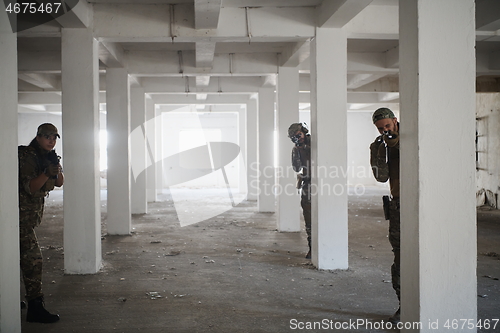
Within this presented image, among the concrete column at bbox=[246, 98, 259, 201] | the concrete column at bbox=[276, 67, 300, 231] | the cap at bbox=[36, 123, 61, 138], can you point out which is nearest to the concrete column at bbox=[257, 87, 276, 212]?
the concrete column at bbox=[246, 98, 259, 201]

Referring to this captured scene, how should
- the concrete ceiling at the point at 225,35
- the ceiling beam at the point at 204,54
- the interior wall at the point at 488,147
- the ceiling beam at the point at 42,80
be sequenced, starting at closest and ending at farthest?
the concrete ceiling at the point at 225,35 < the ceiling beam at the point at 204,54 < the ceiling beam at the point at 42,80 < the interior wall at the point at 488,147

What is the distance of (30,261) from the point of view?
136 inches

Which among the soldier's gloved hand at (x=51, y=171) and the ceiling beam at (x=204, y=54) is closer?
the soldier's gloved hand at (x=51, y=171)

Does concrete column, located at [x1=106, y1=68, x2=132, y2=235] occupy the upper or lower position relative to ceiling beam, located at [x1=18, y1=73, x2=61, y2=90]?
lower

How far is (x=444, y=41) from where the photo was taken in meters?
2.64

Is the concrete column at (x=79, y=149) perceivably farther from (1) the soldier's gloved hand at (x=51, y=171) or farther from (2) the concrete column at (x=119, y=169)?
(2) the concrete column at (x=119, y=169)

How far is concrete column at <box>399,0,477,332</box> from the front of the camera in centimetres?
263

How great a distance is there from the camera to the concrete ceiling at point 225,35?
16.1ft

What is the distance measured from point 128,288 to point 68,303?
639 mm

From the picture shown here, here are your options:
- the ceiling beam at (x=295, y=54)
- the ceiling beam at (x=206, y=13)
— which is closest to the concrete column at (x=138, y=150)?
the ceiling beam at (x=295, y=54)

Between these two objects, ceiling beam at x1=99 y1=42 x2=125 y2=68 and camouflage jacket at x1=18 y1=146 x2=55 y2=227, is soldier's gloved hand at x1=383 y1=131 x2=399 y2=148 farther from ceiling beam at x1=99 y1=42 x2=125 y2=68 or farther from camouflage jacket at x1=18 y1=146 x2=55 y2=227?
ceiling beam at x1=99 y1=42 x2=125 y2=68

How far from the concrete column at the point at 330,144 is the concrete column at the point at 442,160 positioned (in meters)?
2.32

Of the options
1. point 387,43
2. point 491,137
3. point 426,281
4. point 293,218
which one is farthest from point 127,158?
point 491,137

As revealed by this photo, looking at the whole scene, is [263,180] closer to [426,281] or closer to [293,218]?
[293,218]
